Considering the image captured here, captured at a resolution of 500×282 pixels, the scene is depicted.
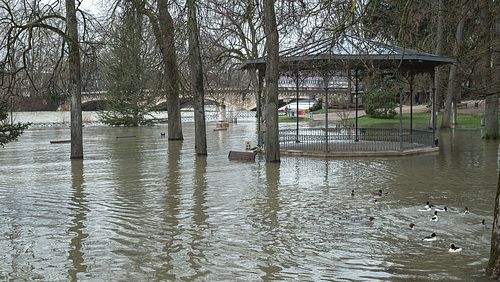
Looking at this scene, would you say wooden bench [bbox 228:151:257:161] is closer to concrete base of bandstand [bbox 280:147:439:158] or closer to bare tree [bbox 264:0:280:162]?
bare tree [bbox 264:0:280:162]

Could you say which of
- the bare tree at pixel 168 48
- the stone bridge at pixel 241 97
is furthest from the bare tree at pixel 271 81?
the stone bridge at pixel 241 97

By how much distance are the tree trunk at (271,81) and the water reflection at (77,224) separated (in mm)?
6514

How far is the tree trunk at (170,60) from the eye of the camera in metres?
22.7

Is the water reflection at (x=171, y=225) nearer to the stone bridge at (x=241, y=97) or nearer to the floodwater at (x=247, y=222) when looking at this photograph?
the floodwater at (x=247, y=222)

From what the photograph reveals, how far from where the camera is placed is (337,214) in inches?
418

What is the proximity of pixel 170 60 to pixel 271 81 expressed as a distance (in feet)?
Result: 22.9

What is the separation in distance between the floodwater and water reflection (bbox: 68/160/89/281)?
0.09 ft

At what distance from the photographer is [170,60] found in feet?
79.5

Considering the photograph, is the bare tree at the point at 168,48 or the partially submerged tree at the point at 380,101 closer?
the bare tree at the point at 168,48

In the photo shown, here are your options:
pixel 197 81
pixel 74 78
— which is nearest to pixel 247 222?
pixel 197 81

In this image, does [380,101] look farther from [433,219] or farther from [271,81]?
[433,219]

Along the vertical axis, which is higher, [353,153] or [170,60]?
[170,60]

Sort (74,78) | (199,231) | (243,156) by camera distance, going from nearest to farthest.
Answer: (199,231) < (243,156) < (74,78)

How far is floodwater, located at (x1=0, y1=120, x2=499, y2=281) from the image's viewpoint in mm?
7488
